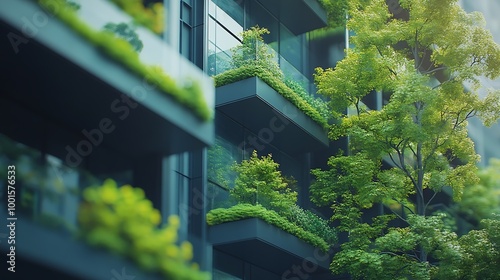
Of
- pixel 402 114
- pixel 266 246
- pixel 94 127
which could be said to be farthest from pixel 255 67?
pixel 94 127

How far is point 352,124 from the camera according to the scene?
28656 millimetres

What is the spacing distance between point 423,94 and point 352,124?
111 inches

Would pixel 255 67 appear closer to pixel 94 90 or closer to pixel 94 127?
pixel 94 127

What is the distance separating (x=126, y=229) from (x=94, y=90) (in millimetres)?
2757

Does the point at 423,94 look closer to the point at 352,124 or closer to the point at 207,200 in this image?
the point at 352,124

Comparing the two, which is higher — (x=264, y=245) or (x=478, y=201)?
(x=478, y=201)

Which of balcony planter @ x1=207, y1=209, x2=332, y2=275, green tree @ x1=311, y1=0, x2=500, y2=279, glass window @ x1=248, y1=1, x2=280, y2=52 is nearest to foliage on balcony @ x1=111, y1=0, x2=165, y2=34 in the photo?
balcony planter @ x1=207, y1=209, x2=332, y2=275

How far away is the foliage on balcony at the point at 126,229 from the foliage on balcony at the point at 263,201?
1005cm

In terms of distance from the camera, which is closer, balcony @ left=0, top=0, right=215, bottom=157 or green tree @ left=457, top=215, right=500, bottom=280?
balcony @ left=0, top=0, right=215, bottom=157

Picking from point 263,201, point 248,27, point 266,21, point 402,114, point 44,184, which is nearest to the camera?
point 44,184

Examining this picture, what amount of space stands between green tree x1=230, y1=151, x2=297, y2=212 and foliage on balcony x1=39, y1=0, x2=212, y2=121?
8.34 m

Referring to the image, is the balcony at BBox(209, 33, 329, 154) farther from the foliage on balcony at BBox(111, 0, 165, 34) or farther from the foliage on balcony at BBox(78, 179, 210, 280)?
the foliage on balcony at BBox(78, 179, 210, 280)

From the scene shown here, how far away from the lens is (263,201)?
83.8 feet

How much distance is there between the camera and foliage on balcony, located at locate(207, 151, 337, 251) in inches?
965
